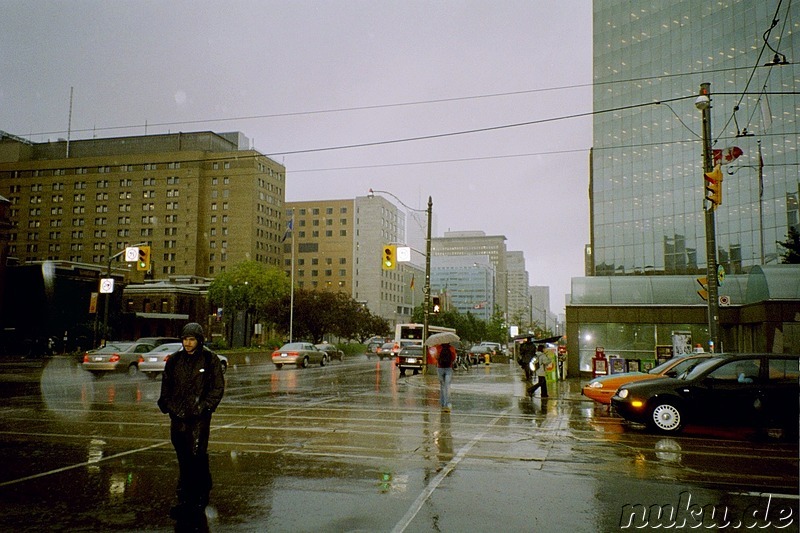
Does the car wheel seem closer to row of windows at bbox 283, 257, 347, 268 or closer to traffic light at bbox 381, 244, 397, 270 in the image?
traffic light at bbox 381, 244, 397, 270

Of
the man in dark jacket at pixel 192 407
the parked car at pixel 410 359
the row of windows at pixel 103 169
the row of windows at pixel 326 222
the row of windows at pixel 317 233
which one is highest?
the row of windows at pixel 103 169

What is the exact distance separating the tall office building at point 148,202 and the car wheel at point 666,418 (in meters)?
109

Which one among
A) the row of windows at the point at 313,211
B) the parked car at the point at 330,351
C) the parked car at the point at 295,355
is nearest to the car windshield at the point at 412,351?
the parked car at the point at 295,355

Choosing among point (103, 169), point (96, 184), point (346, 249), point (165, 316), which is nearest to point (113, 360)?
point (165, 316)

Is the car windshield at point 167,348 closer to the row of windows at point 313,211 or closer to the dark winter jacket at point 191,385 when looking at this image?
the dark winter jacket at point 191,385

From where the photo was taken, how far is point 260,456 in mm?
8414

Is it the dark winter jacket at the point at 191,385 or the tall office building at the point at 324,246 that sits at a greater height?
the tall office building at the point at 324,246

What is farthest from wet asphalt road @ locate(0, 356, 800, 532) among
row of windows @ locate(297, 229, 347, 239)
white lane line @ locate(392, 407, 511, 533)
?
row of windows @ locate(297, 229, 347, 239)

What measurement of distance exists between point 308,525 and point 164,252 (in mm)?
119678

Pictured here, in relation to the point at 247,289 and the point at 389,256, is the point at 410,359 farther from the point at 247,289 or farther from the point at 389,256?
the point at 247,289

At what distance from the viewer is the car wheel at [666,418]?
1107 centimetres

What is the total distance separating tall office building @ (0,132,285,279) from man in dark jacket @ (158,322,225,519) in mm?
111762

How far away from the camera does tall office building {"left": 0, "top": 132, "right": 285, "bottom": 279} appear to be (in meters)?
116

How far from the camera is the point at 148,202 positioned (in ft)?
384
